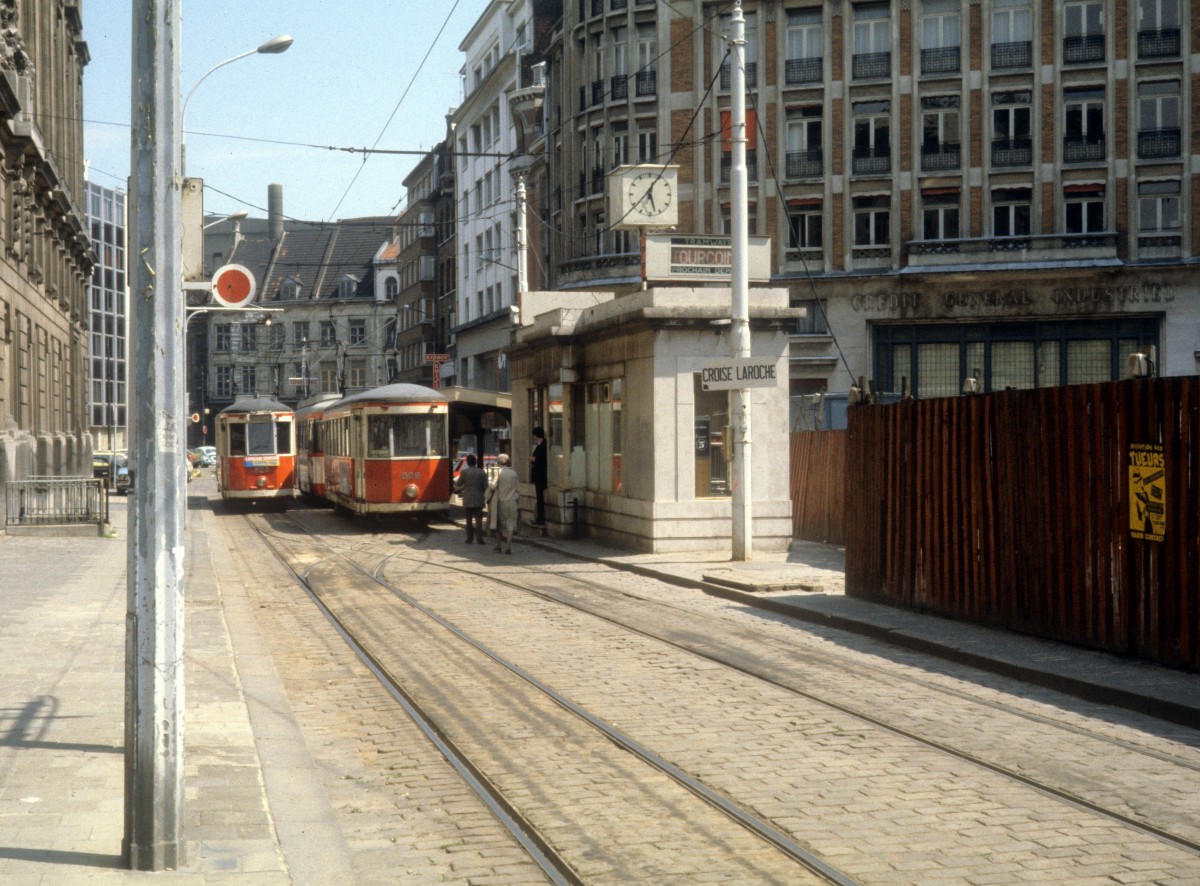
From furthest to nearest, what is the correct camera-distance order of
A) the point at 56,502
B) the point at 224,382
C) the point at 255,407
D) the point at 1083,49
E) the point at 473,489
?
the point at 224,382
the point at 1083,49
the point at 255,407
the point at 56,502
the point at 473,489

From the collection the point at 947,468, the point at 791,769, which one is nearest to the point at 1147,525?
the point at 947,468

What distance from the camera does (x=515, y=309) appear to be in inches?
1286

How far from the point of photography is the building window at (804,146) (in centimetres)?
4716

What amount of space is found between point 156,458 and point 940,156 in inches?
1699

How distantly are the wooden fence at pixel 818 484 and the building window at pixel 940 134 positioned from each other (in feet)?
73.0

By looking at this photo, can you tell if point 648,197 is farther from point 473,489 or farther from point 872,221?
point 872,221

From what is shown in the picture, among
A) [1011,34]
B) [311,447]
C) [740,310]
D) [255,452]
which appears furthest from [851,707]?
[1011,34]

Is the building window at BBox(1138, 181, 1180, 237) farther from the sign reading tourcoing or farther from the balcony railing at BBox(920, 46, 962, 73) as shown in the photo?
the sign reading tourcoing

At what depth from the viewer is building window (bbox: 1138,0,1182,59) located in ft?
144

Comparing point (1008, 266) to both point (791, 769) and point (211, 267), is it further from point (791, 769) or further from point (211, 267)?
point (211, 267)

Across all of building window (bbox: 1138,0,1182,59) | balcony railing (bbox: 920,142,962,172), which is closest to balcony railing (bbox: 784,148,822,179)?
balcony railing (bbox: 920,142,962,172)

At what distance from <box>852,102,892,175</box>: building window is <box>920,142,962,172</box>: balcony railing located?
1.09m

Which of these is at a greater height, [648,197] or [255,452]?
[648,197]

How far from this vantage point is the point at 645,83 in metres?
49.6
